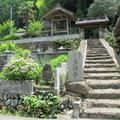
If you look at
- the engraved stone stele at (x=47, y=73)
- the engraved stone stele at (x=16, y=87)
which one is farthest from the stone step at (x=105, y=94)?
the engraved stone stele at (x=16, y=87)

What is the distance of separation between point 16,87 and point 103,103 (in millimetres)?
2970

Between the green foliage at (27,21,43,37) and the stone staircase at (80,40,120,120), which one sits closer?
the stone staircase at (80,40,120,120)

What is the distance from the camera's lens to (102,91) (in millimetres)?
11055

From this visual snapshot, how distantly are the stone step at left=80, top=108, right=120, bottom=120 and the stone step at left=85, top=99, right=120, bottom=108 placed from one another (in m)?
0.28

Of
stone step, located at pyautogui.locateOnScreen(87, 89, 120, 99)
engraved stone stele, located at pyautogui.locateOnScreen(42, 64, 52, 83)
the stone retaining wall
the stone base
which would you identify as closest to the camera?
the stone retaining wall

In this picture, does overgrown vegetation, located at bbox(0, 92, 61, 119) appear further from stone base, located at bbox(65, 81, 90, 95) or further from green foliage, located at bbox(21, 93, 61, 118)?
stone base, located at bbox(65, 81, 90, 95)

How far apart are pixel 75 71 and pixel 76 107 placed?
6.95ft

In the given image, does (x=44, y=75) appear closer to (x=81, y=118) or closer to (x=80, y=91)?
(x=80, y=91)

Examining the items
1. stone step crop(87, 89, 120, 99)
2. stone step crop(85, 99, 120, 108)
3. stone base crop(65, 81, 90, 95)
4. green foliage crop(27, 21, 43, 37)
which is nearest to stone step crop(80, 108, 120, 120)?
stone step crop(85, 99, 120, 108)

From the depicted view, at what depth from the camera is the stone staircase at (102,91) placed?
9.52 m

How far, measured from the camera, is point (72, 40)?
28734 mm

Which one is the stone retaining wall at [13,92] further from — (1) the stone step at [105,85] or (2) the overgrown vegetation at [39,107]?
(1) the stone step at [105,85]

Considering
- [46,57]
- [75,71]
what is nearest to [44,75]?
[75,71]

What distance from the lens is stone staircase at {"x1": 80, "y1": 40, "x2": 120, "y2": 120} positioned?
9523 millimetres
